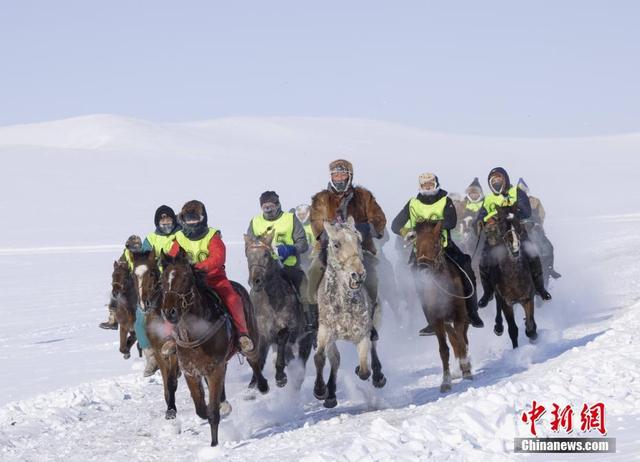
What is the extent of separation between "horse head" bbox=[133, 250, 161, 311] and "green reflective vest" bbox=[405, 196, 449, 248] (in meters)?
3.82

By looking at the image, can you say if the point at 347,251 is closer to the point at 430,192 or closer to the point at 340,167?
the point at 340,167

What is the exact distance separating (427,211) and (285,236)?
200 centimetres

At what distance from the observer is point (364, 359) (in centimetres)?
1109

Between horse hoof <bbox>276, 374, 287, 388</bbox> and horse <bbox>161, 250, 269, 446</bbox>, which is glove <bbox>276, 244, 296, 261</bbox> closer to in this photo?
horse hoof <bbox>276, 374, 287, 388</bbox>

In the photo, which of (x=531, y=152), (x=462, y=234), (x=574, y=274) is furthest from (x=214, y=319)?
(x=531, y=152)

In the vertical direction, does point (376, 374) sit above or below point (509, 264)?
below

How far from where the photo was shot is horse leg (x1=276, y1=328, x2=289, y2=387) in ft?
40.2

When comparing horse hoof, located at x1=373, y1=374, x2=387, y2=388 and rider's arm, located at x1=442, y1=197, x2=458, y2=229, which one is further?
rider's arm, located at x1=442, y1=197, x2=458, y2=229

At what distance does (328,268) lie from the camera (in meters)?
11.2

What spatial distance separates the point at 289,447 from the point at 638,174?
77.1 meters

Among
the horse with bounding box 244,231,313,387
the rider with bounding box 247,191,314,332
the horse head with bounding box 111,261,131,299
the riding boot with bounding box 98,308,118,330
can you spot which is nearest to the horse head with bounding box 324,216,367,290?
the horse with bounding box 244,231,313,387

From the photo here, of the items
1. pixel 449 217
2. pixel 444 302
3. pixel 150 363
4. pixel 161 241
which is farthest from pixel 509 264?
pixel 150 363

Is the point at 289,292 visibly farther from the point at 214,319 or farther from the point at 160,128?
the point at 160,128

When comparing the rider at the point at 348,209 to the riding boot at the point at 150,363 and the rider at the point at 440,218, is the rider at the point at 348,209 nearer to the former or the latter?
the rider at the point at 440,218
